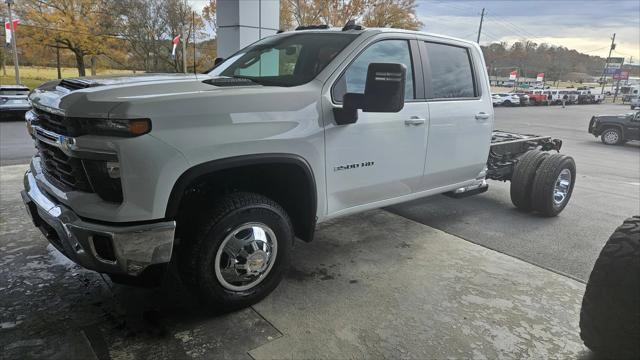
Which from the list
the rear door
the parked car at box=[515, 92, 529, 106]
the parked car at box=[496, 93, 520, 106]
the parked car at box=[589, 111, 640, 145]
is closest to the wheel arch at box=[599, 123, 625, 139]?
the parked car at box=[589, 111, 640, 145]

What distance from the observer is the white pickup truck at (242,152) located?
8.10 ft

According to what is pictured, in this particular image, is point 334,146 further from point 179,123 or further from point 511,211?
point 511,211

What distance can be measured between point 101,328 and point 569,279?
144 inches

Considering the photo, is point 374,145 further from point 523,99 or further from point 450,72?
point 523,99

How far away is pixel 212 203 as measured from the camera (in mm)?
2930

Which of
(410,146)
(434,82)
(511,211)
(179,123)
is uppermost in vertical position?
(434,82)

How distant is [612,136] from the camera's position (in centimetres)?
1656

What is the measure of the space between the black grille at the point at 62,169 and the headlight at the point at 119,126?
0.75 ft

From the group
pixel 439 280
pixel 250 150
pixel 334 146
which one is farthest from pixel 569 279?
pixel 250 150

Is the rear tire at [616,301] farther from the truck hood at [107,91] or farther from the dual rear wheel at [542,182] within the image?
the dual rear wheel at [542,182]

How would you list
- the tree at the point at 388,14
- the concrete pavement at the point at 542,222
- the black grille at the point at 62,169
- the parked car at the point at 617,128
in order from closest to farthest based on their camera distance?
the black grille at the point at 62,169 → the concrete pavement at the point at 542,222 → the parked car at the point at 617,128 → the tree at the point at 388,14

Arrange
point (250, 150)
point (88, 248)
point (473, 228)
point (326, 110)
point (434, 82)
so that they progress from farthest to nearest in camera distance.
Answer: point (473, 228), point (434, 82), point (326, 110), point (250, 150), point (88, 248)

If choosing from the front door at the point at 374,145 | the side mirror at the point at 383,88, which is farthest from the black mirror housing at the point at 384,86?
the front door at the point at 374,145

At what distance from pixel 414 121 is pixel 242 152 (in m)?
1.69
